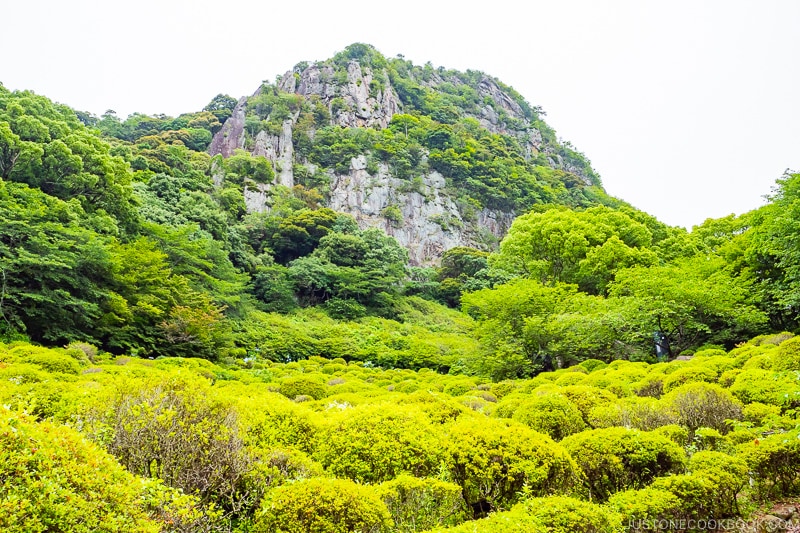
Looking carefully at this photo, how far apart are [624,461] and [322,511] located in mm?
3398

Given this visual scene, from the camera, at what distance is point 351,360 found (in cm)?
2411

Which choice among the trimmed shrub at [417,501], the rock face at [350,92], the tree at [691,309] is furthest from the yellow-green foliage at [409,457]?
the rock face at [350,92]

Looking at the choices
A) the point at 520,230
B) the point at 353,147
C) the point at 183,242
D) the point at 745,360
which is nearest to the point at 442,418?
the point at 745,360

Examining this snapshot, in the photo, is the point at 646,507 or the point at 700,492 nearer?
the point at 646,507

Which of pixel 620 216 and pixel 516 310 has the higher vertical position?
pixel 620 216

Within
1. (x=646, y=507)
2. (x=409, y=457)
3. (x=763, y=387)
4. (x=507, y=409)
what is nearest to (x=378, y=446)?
(x=409, y=457)

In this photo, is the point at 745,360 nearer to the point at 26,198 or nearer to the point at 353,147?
the point at 26,198

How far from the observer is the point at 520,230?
2677 centimetres

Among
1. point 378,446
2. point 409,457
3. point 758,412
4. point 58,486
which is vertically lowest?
point 409,457

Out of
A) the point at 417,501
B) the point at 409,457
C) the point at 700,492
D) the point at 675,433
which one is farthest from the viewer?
the point at 675,433

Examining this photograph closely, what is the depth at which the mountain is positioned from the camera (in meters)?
47.7

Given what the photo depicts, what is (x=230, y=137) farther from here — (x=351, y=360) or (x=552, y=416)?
(x=552, y=416)

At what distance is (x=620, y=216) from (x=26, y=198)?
1008 inches

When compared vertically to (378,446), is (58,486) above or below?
above
